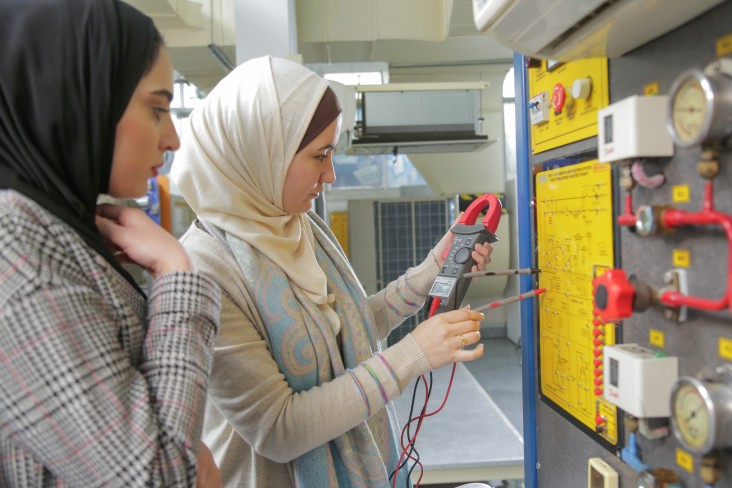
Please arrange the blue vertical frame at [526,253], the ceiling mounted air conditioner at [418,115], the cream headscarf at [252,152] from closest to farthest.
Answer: the cream headscarf at [252,152]
the blue vertical frame at [526,253]
the ceiling mounted air conditioner at [418,115]

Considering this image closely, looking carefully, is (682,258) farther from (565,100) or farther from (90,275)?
(90,275)

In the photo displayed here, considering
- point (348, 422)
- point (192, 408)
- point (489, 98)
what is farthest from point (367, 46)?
point (192, 408)

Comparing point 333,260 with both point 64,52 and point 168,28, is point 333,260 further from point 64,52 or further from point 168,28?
point 168,28

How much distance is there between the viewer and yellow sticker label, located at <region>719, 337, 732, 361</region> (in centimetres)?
63

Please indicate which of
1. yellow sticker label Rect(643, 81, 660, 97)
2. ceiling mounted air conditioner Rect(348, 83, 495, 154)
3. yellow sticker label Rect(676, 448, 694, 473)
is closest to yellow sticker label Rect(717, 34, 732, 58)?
yellow sticker label Rect(643, 81, 660, 97)

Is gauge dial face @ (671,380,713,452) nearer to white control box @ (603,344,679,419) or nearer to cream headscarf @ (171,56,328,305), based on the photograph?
white control box @ (603,344,679,419)

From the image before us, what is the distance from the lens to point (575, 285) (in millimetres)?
998

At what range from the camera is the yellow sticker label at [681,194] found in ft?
2.27

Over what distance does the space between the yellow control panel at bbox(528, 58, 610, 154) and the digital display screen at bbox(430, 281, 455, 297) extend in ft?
1.16

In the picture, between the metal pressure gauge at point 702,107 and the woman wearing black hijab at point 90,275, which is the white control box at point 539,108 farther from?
the woman wearing black hijab at point 90,275

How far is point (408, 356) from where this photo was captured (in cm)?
96

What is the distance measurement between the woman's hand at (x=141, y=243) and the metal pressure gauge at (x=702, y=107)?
0.63 metres

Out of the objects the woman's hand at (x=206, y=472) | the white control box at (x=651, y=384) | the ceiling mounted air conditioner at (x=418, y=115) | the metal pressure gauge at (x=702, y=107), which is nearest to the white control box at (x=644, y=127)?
the metal pressure gauge at (x=702, y=107)

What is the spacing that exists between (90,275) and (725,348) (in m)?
0.76
